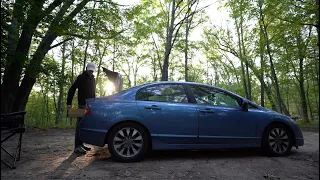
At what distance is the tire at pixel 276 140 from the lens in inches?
174

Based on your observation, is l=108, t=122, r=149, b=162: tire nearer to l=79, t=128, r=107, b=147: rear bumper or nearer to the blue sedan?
the blue sedan

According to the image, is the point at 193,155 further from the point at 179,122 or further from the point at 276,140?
the point at 276,140

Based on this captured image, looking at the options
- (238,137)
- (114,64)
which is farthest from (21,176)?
(114,64)

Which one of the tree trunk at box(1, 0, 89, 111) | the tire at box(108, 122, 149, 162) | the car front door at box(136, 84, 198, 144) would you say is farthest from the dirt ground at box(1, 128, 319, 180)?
the tree trunk at box(1, 0, 89, 111)

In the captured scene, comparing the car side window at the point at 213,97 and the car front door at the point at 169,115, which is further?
the car side window at the point at 213,97

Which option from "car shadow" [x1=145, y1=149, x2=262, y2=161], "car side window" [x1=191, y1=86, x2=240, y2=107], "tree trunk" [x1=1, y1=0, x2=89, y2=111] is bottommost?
"car shadow" [x1=145, y1=149, x2=262, y2=161]

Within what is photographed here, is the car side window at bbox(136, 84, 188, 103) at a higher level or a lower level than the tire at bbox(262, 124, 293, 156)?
higher

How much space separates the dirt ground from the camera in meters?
3.14

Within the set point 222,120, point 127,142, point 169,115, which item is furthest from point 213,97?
point 127,142

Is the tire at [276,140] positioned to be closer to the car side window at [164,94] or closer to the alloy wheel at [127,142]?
the car side window at [164,94]

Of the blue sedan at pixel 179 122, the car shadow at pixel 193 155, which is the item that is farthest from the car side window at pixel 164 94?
the car shadow at pixel 193 155

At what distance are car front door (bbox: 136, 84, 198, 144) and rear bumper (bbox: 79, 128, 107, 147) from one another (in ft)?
2.58

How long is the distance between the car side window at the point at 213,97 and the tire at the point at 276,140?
2.65ft

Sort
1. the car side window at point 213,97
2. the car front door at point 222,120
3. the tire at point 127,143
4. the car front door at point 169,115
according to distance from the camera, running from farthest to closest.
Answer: the car side window at point 213,97 < the car front door at point 222,120 < the car front door at point 169,115 < the tire at point 127,143
